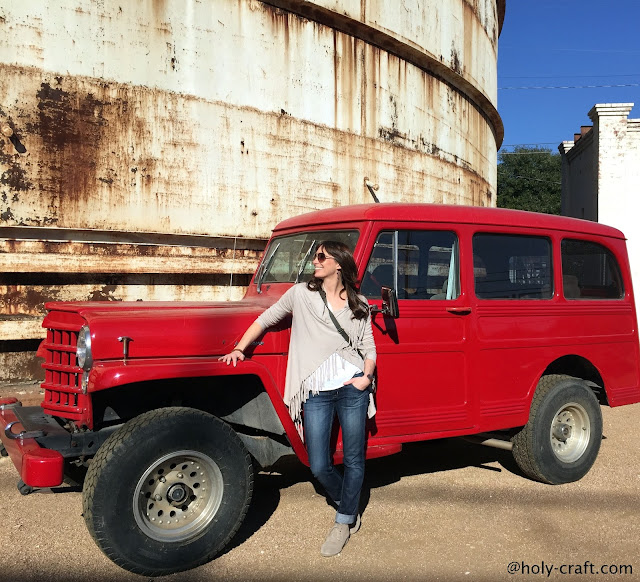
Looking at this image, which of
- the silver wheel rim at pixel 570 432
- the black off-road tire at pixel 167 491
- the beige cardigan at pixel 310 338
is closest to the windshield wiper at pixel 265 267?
the beige cardigan at pixel 310 338

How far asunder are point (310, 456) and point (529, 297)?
2.40 metres

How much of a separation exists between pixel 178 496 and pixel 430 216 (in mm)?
2577

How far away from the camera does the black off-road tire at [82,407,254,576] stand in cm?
369

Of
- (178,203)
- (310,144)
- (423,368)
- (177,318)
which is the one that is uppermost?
(310,144)

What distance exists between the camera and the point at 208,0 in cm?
884

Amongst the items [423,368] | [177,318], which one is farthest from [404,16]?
[177,318]

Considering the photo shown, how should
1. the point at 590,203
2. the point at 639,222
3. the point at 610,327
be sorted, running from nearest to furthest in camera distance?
1. the point at 610,327
2. the point at 639,222
3. the point at 590,203

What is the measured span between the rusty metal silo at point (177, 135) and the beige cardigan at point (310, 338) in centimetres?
449

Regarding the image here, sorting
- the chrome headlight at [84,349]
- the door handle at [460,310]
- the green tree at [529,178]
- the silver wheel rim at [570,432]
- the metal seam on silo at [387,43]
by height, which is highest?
the green tree at [529,178]

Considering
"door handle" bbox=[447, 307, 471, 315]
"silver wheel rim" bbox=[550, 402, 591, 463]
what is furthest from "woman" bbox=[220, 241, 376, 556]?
"silver wheel rim" bbox=[550, 402, 591, 463]

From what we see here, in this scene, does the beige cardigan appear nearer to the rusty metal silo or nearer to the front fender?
the front fender

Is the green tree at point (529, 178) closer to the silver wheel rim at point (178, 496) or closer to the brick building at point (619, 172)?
the brick building at point (619, 172)

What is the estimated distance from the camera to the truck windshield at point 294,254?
5.01 meters

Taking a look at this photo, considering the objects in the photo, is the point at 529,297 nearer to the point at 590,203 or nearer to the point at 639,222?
the point at 639,222
